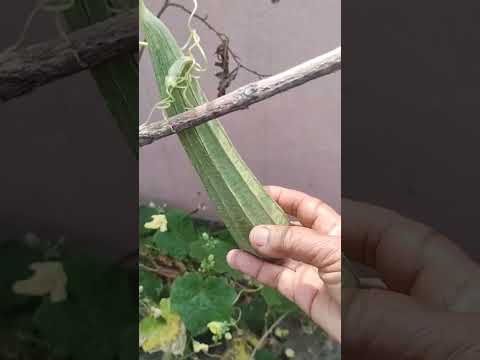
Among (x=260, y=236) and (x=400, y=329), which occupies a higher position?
(x=260, y=236)

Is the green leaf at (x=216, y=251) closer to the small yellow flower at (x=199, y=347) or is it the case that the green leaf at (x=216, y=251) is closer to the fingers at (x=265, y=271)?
the fingers at (x=265, y=271)

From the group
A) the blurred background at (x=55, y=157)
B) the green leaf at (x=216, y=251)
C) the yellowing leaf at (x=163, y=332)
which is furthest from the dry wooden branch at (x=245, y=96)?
the yellowing leaf at (x=163, y=332)

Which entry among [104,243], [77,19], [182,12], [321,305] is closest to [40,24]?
[77,19]

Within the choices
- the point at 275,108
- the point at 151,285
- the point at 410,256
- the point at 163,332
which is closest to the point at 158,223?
the point at 151,285

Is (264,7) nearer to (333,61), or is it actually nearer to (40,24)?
(333,61)

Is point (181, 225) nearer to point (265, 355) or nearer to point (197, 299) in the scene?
point (197, 299)

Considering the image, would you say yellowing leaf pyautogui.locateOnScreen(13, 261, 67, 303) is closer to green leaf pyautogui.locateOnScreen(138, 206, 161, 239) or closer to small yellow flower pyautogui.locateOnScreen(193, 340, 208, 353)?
green leaf pyautogui.locateOnScreen(138, 206, 161, 239)
